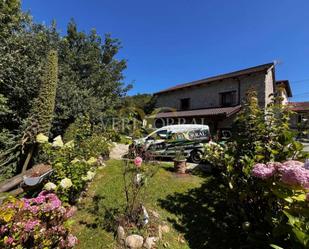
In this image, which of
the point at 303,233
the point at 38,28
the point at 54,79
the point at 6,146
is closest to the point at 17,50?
the point at 54,79

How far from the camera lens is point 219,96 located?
17000mm

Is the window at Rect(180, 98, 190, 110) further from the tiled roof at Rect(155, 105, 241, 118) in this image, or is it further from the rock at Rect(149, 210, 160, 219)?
the rock at Rect(149, 210, 160, 219)

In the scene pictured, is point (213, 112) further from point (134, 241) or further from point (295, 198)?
point (295, 198)

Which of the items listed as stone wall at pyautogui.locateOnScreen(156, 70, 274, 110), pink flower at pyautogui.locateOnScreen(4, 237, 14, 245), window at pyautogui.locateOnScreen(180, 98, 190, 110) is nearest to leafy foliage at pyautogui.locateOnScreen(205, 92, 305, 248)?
pink flower at pyautogui.locateOnScreen(4, 237, 14, 245)

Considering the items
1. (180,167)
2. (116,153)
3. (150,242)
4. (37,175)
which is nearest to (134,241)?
(150,242)

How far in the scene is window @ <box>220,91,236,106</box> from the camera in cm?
1609

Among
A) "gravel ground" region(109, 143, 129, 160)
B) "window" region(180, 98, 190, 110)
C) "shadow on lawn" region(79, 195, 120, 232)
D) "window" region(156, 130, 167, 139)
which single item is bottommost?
"shadow on lawn" region(79, 195, 120, 232)

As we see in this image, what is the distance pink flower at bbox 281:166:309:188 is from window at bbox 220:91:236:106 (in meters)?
15.4

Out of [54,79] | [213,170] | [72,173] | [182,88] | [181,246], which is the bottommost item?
[181,246]

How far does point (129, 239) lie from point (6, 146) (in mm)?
5878

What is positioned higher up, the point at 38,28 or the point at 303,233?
the point at 38,28

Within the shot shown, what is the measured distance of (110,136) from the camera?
8.03m

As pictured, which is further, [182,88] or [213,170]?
[182,88]

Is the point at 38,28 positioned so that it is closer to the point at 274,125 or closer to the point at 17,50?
the point at 17,50
